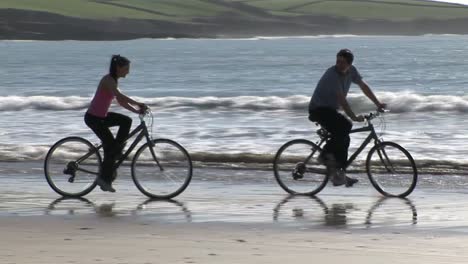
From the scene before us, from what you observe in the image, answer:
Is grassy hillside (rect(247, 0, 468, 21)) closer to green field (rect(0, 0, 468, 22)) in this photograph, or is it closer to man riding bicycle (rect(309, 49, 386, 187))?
green field (rect(0, 0, 468, 22))

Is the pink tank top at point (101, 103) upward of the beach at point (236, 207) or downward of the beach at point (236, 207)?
upward

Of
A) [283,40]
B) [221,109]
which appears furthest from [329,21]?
[221,109]

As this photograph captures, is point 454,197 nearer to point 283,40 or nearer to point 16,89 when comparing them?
point 16,89

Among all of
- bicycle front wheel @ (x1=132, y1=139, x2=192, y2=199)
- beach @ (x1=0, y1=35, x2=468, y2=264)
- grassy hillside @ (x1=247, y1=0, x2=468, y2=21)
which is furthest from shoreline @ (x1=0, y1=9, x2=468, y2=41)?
bicycle front wheel @ (x1=132, y1=139, x2=192, y2=199)

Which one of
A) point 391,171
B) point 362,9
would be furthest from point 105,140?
point 362,9

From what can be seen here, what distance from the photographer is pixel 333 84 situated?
1373 cm

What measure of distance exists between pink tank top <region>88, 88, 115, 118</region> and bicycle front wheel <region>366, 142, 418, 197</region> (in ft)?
10.5

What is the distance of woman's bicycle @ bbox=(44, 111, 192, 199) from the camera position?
13945 millimetres

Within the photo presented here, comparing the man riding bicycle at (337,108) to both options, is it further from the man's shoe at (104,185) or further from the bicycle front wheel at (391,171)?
the man's shoe at (104,185)

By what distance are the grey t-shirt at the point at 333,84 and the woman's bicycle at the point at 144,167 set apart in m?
1.72

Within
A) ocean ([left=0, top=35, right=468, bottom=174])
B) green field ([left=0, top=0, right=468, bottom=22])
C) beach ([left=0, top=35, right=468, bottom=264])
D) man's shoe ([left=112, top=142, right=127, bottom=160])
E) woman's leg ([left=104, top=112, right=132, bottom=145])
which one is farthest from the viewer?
green field ([left=0, top=0, right=468, bottom=22])

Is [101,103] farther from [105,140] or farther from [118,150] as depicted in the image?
[118,150]

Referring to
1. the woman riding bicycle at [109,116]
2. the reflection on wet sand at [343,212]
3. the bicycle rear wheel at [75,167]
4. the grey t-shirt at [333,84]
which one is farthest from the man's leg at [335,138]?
the bicycle rear wheel at [75,167]

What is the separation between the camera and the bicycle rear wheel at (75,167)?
14.1m
